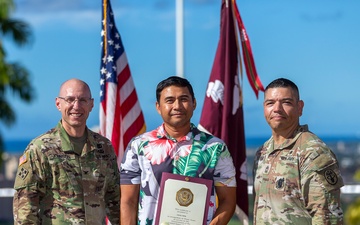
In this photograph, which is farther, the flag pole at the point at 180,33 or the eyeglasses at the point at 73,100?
the flag pole at the point at 180,33

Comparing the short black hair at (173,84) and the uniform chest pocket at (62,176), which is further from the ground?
the short black hair at (173,84)

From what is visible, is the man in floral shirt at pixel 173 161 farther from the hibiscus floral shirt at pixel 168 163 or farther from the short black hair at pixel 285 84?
the short black hair at pixel 285 84

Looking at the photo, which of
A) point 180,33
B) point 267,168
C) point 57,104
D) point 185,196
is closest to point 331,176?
point 267,168

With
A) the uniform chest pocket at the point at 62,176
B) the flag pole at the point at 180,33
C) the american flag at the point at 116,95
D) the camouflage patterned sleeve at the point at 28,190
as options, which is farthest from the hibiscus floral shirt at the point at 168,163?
the flag pole at the point at 180,33

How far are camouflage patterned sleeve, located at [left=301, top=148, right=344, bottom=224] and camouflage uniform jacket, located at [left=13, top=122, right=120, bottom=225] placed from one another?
4.66ft

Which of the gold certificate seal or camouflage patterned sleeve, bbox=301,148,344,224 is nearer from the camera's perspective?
camouflage patterned sleeve, bbox=301,148,344,224

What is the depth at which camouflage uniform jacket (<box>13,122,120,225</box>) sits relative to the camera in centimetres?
462

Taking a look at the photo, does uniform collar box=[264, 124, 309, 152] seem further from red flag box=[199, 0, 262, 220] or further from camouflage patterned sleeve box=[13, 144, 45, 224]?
red flag box=[199, 0, 262, 220]

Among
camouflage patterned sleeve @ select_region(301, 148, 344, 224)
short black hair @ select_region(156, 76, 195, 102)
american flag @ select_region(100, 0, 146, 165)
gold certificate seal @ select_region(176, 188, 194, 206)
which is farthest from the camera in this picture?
american flag @ select_region(100, 0, 146, 165)

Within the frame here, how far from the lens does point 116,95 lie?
270 inches

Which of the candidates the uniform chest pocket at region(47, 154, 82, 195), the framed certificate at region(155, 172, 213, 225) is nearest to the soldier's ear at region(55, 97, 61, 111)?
the uniform chest pocket at region(47, 154, 82, 195)

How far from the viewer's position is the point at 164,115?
179 inches

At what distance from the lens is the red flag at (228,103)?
649 centimetres

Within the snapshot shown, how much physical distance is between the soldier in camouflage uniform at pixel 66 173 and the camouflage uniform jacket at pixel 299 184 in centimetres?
109
